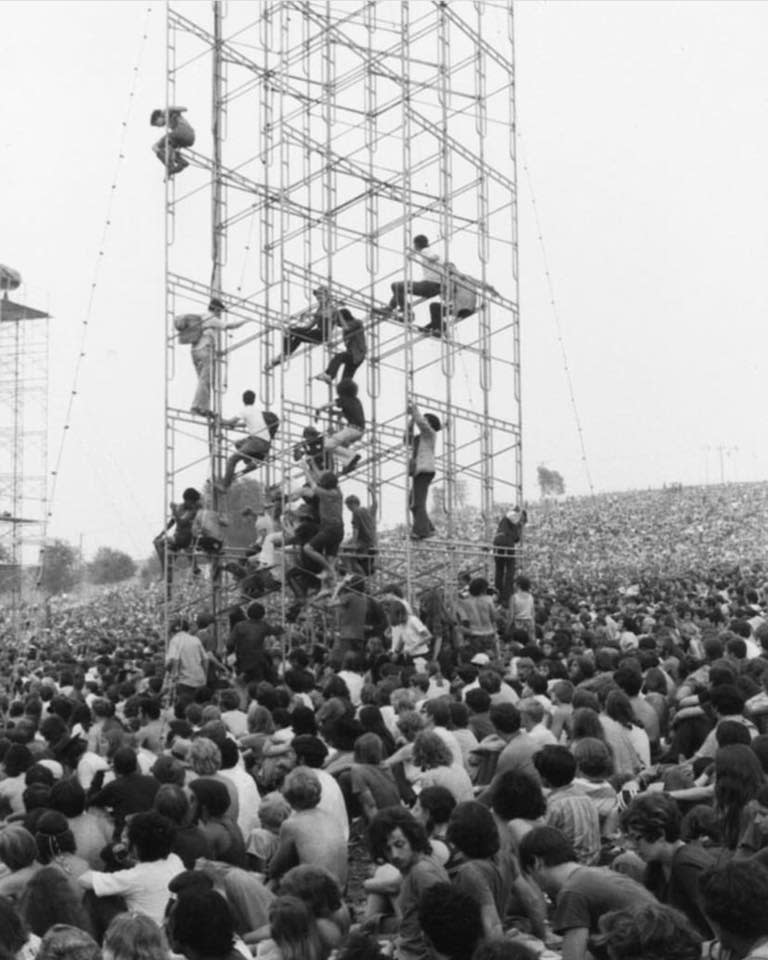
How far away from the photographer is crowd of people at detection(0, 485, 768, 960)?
460 centimetres

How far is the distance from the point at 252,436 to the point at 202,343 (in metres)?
1.53

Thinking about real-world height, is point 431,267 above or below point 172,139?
below

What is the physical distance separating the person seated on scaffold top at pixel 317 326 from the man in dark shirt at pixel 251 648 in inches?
245

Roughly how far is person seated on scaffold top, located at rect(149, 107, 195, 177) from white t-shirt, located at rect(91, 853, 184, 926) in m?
14.1

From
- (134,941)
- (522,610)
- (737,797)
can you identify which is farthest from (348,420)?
(134,941)

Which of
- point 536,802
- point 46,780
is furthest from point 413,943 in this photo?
point 46,780

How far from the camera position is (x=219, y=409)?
18.7 m

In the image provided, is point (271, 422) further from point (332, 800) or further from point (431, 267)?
point (332, 800)

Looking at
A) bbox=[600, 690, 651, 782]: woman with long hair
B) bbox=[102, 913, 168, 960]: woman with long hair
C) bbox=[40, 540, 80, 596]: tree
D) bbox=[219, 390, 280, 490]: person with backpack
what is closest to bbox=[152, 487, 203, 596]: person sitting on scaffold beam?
bbox=[219, 390, 280, 490]: person with backpack

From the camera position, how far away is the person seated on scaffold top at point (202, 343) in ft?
59.6

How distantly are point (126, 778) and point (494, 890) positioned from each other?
2.69 metres

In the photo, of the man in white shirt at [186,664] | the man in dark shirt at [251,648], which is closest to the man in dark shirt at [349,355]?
the man in dark shirt at [251,648]

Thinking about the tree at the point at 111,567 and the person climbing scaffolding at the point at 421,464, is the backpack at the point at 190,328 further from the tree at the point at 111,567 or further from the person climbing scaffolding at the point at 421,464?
the tree at the point at 111,567

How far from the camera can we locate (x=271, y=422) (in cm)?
1800
